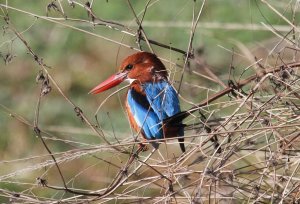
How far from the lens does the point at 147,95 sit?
3225 millimetres

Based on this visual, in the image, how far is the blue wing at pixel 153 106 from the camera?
3049 mm

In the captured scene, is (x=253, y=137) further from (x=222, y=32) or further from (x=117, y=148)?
(x=222, y=32)

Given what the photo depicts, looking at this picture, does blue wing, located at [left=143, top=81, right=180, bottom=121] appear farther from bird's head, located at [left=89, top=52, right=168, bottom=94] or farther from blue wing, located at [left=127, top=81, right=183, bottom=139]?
bird's head, located at [left=89, top=52, right=168, bottom=94]

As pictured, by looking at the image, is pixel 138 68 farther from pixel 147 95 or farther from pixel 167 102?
pixel 167 102

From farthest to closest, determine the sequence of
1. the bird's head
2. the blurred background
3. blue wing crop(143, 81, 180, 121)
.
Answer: the blurred background
the bird's head
blue wing crop(143, 81, 180, 121)

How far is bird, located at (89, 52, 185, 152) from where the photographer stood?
10.00 ft

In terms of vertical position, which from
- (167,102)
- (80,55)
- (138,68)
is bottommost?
(167,102)

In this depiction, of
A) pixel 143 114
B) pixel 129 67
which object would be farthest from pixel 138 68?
pixel 143 114

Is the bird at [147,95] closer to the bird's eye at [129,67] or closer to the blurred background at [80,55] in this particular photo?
the bird's eye at [129,67]

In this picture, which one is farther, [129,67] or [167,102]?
[129,67]

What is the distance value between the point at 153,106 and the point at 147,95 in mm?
174

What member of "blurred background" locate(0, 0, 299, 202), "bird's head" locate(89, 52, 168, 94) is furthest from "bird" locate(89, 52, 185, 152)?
"blurred background" locate(0, 0, 299, 202)

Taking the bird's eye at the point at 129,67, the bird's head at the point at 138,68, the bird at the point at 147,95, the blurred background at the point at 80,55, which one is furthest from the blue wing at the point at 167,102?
the blurred background at the point at 80,55

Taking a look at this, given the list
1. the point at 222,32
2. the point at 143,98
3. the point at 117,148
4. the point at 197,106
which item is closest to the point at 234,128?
the point at 197,106
